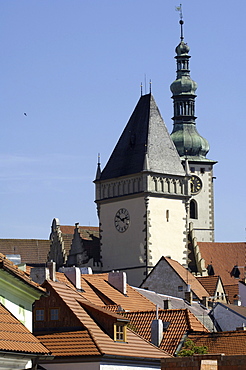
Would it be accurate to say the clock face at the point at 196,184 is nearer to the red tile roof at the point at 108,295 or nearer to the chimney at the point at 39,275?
the red tile roof at the point at 108,295

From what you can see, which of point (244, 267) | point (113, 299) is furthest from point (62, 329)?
point (244, 267)

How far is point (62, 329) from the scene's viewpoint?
3303cm

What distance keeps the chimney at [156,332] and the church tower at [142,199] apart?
40.6 meters

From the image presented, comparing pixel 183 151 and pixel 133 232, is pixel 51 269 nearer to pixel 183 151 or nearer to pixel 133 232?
pixel 133 232

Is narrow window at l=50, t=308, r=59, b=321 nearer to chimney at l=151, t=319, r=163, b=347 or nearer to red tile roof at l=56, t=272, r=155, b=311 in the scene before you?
chimney at l=151, t=319, r=163, b=347

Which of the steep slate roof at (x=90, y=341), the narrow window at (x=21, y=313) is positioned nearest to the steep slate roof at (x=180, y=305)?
the steep slate roof at (x=90, y=341)

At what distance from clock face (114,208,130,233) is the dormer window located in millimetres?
48522

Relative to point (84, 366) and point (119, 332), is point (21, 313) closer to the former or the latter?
point (84, 366)

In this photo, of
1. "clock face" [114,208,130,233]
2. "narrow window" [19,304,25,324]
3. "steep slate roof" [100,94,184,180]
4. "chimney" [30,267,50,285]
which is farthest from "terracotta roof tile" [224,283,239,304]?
"narrow window" [19,304,25,324]

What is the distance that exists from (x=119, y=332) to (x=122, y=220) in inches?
1951

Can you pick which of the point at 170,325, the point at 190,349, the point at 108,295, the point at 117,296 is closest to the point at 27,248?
the point at 117,296

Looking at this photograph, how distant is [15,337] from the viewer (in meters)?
24.7

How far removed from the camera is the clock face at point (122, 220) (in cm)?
8249

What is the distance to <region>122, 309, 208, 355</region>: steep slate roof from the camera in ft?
127
